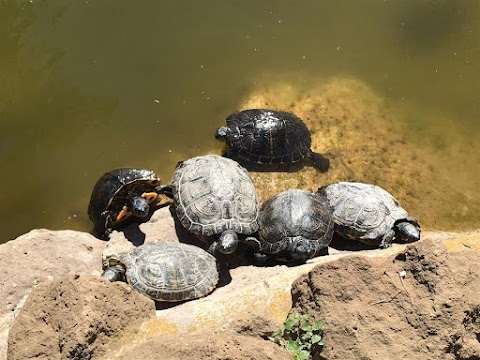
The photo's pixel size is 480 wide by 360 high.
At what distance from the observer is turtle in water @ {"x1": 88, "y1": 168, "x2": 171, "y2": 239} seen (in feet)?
20.0

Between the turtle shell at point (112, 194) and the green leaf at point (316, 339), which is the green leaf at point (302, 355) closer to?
the green leaf at point (316, 339)

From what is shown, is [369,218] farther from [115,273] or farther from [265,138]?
[115,273]

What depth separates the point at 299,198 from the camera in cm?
605

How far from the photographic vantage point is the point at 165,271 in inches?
203

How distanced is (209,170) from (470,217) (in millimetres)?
4001

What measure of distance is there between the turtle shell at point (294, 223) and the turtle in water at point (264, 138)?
1.31m

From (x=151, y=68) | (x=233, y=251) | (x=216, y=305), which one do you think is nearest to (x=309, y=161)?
(x=233, y=251)

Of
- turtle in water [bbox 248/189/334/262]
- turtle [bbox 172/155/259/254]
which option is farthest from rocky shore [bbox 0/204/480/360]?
turtle [bbox 172/155/259/254]

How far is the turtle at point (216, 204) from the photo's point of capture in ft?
19.0

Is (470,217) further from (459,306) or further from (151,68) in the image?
(151,68)

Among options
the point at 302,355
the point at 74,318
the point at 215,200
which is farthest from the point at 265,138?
the point at 74,318

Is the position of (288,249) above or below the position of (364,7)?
below

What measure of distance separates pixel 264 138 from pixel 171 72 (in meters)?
2.19

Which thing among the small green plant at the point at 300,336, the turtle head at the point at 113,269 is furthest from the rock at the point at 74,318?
the small green plant at the point at 300,336
